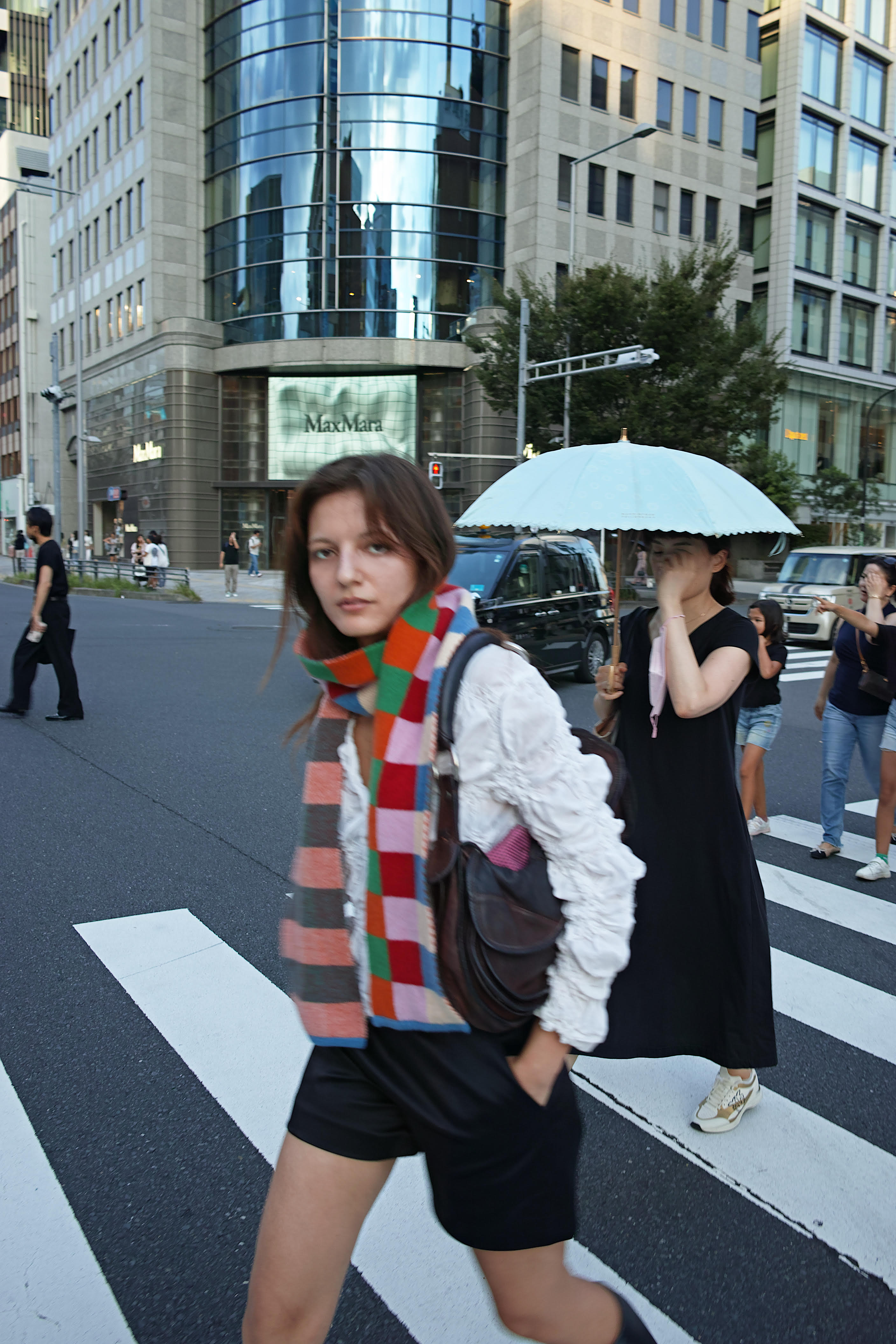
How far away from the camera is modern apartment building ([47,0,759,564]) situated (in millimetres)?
37438

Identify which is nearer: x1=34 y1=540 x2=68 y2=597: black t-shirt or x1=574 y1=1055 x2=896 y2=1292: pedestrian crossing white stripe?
x1=574 y1=1055 x2=896 y2=1292: pedestrian crossing white stripe

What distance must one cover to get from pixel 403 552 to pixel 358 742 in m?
0.32

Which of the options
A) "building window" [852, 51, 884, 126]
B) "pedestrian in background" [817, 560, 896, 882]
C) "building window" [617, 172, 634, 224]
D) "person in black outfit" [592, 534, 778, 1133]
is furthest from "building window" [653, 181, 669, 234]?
"person in black outfit" [592, 534, 778, 1133]

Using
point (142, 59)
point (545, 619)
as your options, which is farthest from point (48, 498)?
point (545, 619)

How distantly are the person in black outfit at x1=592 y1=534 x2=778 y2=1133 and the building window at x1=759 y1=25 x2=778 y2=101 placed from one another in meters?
51.7

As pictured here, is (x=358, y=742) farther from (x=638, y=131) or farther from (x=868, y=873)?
(x=638, y=131)

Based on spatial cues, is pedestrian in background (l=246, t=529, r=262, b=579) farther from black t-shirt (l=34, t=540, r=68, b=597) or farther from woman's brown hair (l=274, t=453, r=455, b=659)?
woman's brown hair (l=274, t=453, r=455, b=659)

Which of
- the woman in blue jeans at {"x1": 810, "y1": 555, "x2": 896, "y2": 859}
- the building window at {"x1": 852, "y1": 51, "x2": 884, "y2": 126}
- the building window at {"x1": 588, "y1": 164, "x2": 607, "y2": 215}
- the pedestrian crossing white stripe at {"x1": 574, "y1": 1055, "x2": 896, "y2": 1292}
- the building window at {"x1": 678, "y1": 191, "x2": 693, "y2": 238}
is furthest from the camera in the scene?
the building window at {"x1": 852, "y1": 51, "x2": 884, "y2": 126}

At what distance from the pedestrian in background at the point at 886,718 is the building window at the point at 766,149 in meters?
46.4

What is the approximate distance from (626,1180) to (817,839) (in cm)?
419

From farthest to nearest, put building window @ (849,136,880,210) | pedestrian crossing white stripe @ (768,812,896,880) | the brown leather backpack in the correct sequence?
building window @ (849,136,880,210)
pedestrian crossing white stripe @ (768,812,896,880)
the brown leather backpack

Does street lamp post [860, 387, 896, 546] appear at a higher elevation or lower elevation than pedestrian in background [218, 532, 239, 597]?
higher

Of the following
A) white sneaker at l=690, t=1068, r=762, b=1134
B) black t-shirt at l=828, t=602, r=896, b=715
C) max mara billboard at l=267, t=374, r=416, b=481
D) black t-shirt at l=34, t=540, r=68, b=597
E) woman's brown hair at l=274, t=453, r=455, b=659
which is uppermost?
max mara billboard at l=267, t=374, r=416, b=481

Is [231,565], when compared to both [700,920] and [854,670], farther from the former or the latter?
[700,920]
